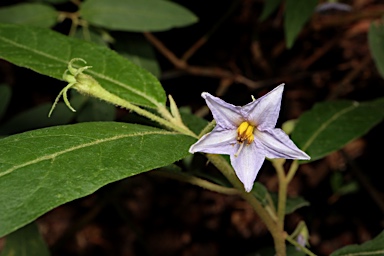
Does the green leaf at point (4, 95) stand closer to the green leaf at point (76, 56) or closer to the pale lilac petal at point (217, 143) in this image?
the green leaf at point (76, 56)

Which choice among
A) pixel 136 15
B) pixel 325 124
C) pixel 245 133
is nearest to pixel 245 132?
pixel 245 133

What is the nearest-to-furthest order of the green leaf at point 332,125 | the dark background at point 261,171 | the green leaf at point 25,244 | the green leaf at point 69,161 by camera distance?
the green leaf at point 69,161
the green leaf at point 332,125
the green leaf at point 25,244
the dark background at point 261,171

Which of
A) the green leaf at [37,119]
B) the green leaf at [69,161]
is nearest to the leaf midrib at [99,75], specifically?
the green leaf at [69,161]

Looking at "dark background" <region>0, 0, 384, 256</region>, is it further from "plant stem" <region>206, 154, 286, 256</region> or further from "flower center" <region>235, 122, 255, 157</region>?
"flower center" <region>235, 122, 255, 157</region>

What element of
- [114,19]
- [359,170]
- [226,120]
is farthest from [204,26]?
[226,120]

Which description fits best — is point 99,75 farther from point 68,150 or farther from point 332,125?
point 332,125
